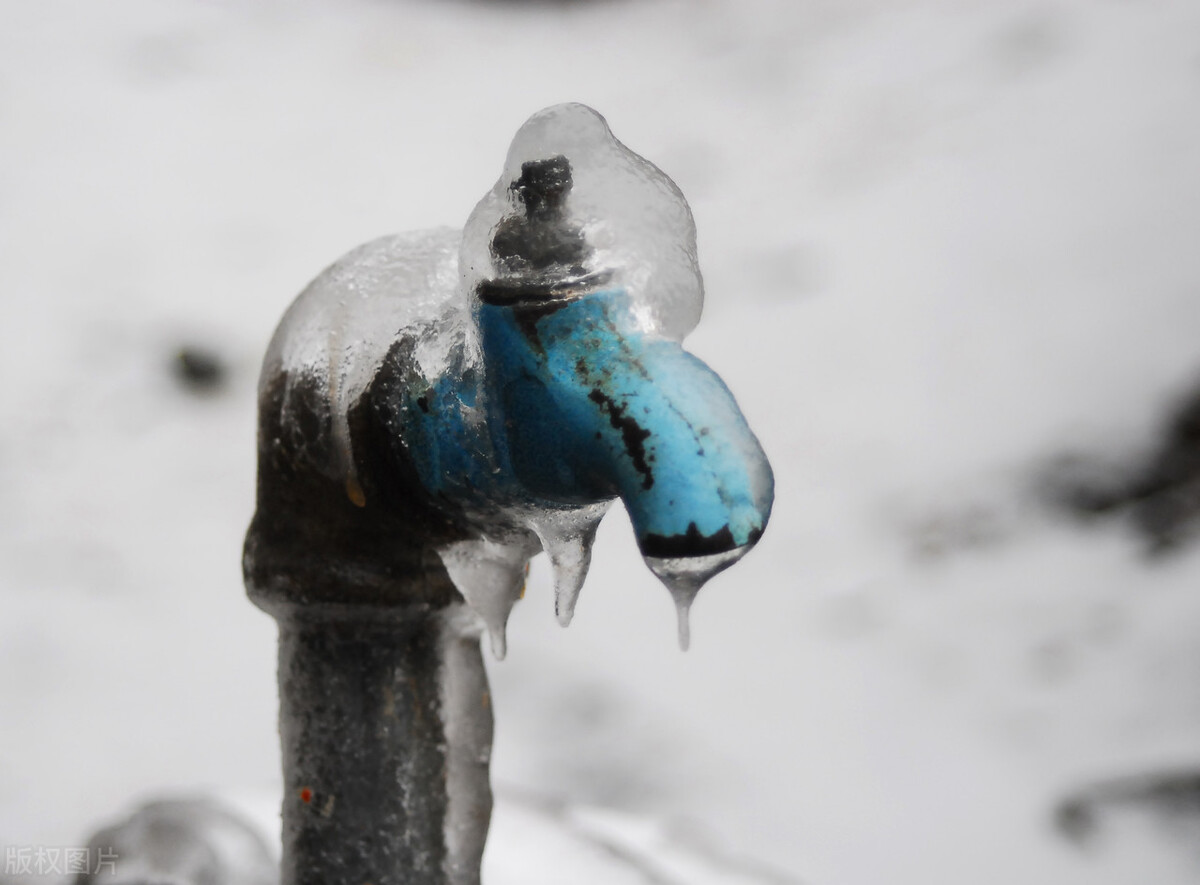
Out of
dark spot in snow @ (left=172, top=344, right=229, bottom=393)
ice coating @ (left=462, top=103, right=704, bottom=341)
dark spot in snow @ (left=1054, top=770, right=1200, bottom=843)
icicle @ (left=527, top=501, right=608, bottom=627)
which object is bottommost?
icicle @ (left=527, top=501, right=608, bottom=627)

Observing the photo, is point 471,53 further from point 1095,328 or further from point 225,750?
point 225,750

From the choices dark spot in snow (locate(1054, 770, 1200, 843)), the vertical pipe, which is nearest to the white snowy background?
dark spot in snow (locate(1054, 770, 1200, 843))

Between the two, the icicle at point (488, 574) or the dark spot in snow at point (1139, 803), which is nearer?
the icicle at point (488, 574)

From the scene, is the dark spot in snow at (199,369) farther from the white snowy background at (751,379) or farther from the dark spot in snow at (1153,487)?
Answer: the dark spot in snow at (1153,487)

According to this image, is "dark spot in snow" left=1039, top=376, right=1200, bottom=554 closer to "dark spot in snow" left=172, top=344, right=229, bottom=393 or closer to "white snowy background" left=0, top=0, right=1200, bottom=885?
"white snowy background" left=0, top=0, right=1200, bottom=885

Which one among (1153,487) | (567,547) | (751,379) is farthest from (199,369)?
(567,547)

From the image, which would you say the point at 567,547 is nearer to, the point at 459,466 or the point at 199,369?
the point at 459,466

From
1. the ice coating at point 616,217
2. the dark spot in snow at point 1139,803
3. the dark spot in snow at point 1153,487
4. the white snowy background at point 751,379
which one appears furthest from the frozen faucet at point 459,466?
the dark spot in snow at point 1153,487
